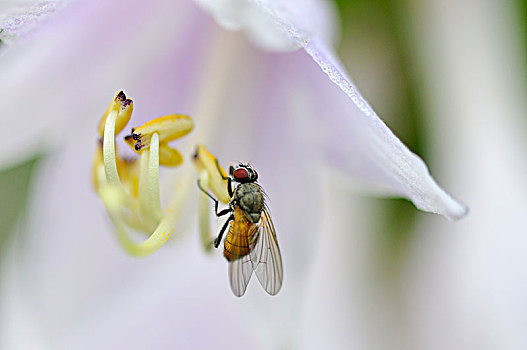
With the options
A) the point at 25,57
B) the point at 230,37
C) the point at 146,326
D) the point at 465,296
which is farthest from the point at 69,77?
the point at 465,296

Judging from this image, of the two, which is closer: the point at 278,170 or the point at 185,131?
the point at 185,131

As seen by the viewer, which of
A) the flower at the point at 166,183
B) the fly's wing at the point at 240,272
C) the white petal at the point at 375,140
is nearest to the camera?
the white petal at the point at 375,140

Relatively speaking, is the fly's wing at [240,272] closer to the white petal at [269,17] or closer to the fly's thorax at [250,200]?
the fly's thorax at [250,200]

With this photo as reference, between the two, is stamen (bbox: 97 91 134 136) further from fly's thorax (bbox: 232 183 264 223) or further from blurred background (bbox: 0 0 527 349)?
blurred background (bbox: 0 0 527 349)

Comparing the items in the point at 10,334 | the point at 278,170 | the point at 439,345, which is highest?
the point at 278,170

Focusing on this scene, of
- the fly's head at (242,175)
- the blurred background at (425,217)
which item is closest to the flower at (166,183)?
the blurred background at (425,217)

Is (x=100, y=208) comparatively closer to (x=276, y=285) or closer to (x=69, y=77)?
(x=69, y=77)

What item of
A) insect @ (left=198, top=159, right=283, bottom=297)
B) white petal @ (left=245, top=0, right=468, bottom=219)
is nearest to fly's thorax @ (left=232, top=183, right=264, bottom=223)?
insect @ (left=198, top=159, right=283, bottom=297)
